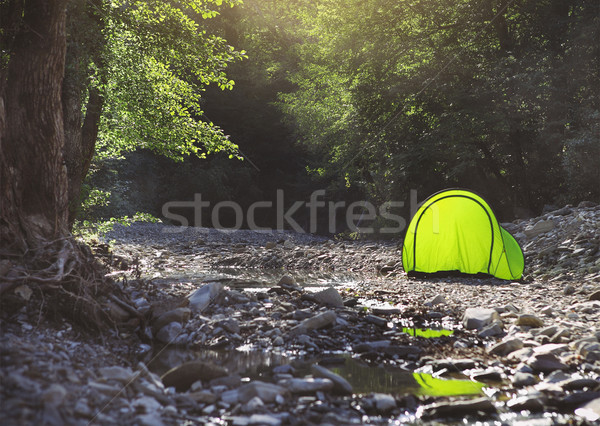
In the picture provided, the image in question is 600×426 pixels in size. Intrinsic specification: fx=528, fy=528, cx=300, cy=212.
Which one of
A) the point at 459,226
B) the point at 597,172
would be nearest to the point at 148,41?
the point at 459,226

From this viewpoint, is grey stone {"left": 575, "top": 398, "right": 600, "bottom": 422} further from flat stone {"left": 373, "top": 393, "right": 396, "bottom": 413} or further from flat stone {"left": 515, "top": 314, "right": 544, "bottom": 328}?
flat stone {"left": 515, "top": 314, "right": 544, "bottom": 328}

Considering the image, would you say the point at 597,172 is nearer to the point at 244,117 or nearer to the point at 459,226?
the point at 459,226

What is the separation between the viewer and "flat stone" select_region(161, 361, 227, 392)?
3709 millimetres

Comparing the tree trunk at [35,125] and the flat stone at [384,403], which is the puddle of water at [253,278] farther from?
the flat stone at [384,403]

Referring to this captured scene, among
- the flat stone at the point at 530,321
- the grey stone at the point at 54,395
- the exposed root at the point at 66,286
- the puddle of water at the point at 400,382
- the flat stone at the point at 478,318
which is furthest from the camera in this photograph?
the flat stone at the point at 478,318

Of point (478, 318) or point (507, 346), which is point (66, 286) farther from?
point (478, 318)

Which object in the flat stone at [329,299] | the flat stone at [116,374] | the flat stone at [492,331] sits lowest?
the flat stone at [492,331]

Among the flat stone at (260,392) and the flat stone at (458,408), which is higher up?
the flat stone at (260,392)

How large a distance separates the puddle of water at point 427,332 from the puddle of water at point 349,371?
1110mm

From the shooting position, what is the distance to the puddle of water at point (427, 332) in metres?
5.49

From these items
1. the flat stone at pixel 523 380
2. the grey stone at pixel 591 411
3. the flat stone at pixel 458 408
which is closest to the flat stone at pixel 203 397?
the flat stone at pixel 458 408

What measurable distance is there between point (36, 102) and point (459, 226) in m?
7.49

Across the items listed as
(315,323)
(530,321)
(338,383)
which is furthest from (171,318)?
(530,321)

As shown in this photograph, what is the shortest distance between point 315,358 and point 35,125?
11.7 ft
